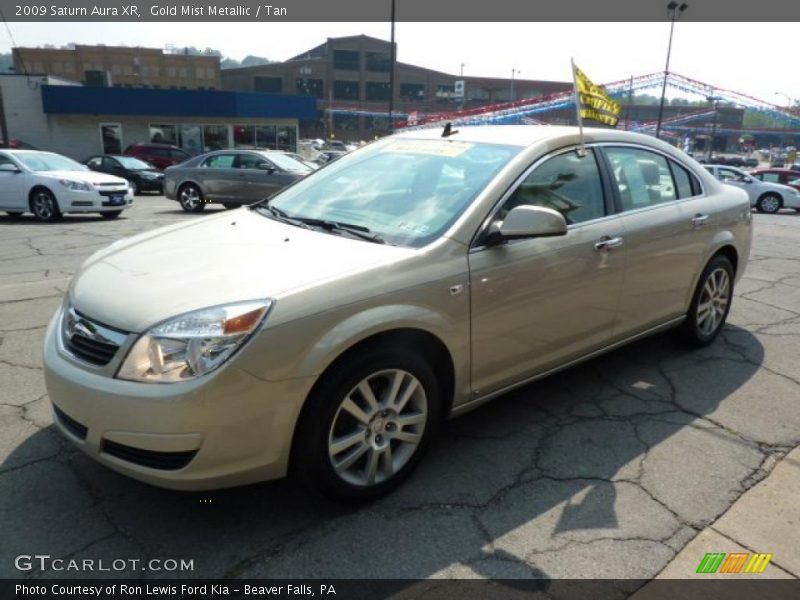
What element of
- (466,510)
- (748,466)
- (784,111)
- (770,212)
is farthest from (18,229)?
(784,111)

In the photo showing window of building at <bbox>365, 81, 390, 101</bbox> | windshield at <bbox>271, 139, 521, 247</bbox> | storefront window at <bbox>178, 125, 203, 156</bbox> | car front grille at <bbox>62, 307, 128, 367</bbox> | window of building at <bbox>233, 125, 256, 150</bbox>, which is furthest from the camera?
window of building at <bbox>365, 81, 390, 101</bbox>

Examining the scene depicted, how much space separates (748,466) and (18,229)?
12228mm

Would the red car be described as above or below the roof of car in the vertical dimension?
below

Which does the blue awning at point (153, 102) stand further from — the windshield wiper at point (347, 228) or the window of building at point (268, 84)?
the window of building at point (268, 84)

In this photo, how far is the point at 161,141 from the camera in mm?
32188

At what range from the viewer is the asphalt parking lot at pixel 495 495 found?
2418 millimetres

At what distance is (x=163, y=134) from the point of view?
32250 millimetres

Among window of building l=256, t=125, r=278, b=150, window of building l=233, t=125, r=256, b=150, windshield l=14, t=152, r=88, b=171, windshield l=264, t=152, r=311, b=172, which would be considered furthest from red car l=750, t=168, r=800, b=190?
window of building l=233, t=125, r=256, b=150

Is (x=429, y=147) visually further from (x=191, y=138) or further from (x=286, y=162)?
(x=191, y=138)

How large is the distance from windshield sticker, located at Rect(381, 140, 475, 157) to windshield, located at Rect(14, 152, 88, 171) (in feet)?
37.1

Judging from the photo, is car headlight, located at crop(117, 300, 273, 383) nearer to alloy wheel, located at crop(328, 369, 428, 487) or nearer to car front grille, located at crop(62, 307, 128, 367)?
car front grille, located at crop(62, 307, 128, 367)

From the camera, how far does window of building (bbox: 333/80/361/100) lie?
89.0 m

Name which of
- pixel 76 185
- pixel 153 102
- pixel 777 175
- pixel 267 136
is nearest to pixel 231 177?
pixel 76 185

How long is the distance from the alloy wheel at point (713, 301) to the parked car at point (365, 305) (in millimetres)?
498
